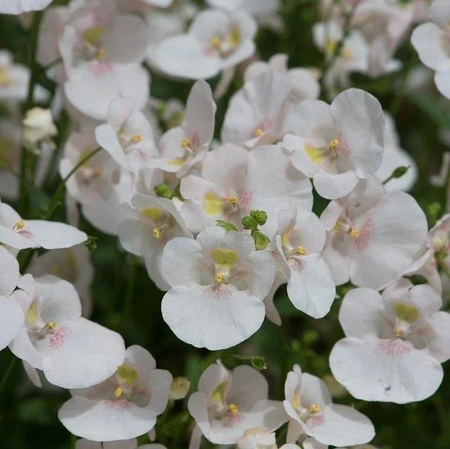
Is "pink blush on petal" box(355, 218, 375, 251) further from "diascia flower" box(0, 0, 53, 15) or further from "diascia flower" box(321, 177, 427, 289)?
"diascia flower" box(0, 0, 53, 15)

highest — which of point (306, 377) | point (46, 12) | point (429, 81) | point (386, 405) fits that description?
point (46, 12)

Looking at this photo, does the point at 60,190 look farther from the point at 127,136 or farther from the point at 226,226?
the point at 226,226

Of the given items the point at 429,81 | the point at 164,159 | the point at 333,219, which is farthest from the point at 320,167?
the point at 429,81

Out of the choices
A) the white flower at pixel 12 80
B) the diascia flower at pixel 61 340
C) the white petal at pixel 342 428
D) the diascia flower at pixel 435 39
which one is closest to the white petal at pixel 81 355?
the diascia flower at pixel 61 340

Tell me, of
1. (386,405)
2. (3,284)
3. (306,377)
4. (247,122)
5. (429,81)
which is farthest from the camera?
(429,81)

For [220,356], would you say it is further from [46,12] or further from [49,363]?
[46,12]

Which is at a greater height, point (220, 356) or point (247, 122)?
point (247, 122)

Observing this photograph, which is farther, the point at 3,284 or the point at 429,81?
the point at 429,81

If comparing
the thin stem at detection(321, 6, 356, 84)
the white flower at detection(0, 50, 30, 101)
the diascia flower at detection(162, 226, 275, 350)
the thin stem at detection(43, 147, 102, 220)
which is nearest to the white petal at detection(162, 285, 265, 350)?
the diascia flower at detection(162, 226, 275, 350)
